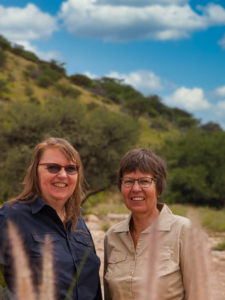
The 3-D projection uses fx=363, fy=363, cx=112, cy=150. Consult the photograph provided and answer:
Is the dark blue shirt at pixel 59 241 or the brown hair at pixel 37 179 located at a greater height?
the brown hair at pixel 37 179

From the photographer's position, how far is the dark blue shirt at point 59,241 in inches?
89.4

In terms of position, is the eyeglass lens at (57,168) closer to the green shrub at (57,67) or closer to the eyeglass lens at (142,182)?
the eyeglass lens at (142,182)

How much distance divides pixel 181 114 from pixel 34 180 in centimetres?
6474

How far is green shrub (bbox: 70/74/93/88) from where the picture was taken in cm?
6066

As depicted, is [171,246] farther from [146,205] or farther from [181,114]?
[181,114]

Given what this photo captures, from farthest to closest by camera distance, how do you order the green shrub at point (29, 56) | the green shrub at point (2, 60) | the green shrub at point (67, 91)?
the green shrub at point (29, 56), the green shrub at point (2, 60), the green shrub at point (67, 91)

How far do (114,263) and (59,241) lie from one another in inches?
19.7

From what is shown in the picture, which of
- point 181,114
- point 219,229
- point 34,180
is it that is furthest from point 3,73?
point 34,180

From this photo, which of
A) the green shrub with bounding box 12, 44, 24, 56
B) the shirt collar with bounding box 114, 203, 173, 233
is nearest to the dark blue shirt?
the shirt collar with bounding box 114, 203, 173, 233

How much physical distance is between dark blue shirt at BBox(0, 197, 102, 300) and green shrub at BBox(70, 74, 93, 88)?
2328 inches

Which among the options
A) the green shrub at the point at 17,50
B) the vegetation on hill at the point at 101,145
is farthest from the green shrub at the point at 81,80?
the vegetation on hill at the point at 101,145

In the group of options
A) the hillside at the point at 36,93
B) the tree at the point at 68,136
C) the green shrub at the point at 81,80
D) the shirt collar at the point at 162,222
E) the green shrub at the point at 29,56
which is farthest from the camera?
the green shrub at the point at 29,56

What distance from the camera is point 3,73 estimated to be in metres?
50.3

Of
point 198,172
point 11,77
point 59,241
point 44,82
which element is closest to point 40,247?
point 59,241
